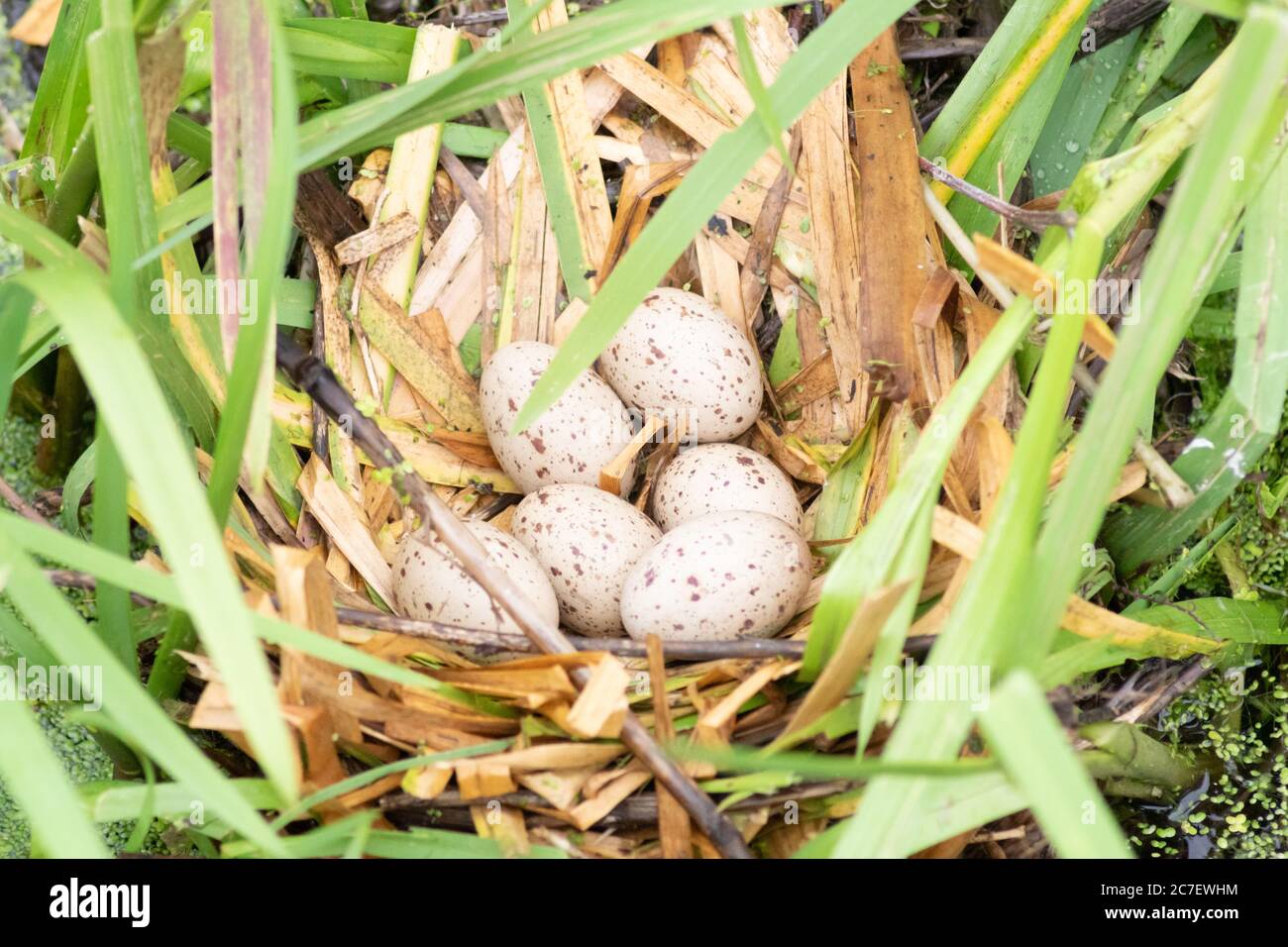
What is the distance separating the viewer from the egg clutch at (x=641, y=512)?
125 cm

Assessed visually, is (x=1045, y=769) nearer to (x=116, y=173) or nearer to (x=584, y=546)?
(x=584, y=546)

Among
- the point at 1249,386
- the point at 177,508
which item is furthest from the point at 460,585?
the point at 1249,386

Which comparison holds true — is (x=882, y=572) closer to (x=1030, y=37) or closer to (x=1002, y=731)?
(x=1002, y=731)

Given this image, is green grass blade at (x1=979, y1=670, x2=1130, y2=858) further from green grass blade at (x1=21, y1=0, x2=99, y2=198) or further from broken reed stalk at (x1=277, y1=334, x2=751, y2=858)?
green grass blade at (x1=21, y1=0, x2=99, y2=198)

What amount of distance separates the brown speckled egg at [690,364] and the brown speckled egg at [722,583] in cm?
24

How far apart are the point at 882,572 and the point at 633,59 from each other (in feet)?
3.07

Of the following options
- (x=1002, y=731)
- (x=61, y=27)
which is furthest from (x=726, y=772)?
(x=61, y=27)

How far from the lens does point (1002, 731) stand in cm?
68

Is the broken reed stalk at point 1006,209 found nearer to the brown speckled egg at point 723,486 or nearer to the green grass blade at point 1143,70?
the green grass blade at point 1143,70

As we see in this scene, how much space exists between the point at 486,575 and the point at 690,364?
0.55 m

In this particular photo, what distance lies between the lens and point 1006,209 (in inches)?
47.3

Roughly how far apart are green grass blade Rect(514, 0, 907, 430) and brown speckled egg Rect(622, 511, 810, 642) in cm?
33

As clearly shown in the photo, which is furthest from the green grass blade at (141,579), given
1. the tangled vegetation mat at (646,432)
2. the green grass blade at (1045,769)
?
the green grass blade at (1045,769)

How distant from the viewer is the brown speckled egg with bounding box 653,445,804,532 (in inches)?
55.2
